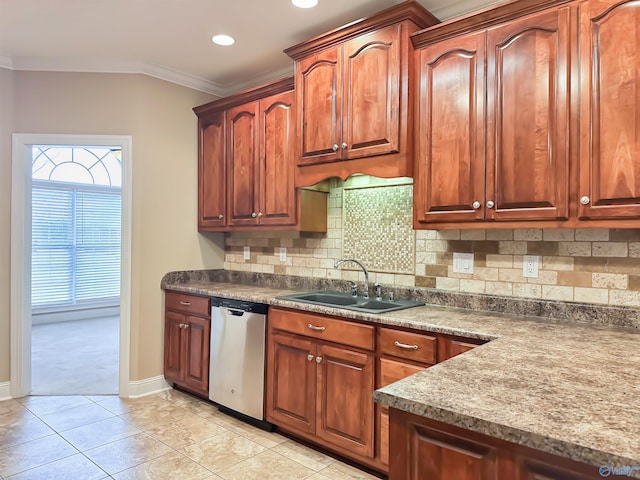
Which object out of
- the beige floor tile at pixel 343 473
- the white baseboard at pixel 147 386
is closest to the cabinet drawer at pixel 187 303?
the white baseboard at pixel 147 386

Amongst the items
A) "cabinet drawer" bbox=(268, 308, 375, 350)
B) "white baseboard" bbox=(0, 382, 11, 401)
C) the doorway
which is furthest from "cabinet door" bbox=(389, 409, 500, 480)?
the doorway

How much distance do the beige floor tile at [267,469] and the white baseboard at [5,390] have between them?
2217mm

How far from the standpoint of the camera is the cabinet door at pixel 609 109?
1754 mm

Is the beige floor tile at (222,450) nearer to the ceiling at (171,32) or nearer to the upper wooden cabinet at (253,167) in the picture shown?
the upper wooden cabinet at (253,167)

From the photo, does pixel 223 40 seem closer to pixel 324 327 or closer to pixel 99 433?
pixel 324 327

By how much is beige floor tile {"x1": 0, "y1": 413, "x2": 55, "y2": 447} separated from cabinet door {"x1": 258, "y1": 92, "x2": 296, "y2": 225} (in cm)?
204

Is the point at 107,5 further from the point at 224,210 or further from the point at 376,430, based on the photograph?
the point at 376,430

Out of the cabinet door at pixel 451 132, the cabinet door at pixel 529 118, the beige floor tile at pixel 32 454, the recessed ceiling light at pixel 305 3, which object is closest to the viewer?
the cabinet door at pixel 529 118

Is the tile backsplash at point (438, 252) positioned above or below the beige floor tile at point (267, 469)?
above

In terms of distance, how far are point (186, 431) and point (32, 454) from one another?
0.87 meters

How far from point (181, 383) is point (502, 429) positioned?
311cm

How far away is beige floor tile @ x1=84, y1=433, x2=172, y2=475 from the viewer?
95.5 inches

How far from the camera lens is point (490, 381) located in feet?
3.93

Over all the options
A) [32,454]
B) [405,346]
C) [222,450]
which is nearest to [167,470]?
[222,450]
